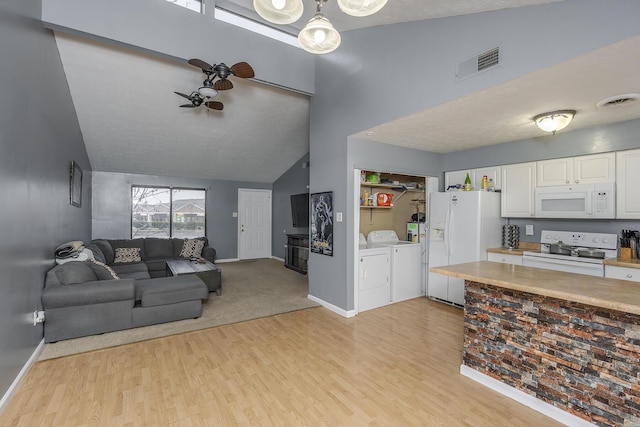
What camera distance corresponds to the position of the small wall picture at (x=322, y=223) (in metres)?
4.17

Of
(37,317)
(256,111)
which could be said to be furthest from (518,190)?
(37,317)

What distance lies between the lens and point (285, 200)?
8289 millimetres

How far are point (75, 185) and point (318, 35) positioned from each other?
458 centimetres

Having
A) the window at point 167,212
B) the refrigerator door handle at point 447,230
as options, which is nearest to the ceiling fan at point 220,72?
the refrigerator door handle at point 447,230

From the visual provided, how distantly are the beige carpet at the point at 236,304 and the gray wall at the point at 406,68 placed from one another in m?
0.69

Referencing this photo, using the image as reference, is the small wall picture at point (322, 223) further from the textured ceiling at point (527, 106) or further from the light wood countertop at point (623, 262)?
the light wood countertop at point (623, 262)

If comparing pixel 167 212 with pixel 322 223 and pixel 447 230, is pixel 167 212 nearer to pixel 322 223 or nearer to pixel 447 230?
pixel 322 223

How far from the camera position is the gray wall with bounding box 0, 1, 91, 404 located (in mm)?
2080

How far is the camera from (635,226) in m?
3.19

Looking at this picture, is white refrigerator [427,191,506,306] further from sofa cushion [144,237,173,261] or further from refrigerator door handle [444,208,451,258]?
sofa cushion [144,237,173,261]

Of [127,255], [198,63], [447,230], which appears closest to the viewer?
[198,63]

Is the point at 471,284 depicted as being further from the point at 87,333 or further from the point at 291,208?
the point at 291,208

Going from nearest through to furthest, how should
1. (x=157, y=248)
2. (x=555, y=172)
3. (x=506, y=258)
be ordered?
1. (x=555, y=172)
2. (x=506, y=258)
3. (x=157, y=248)

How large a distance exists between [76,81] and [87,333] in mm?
3334
